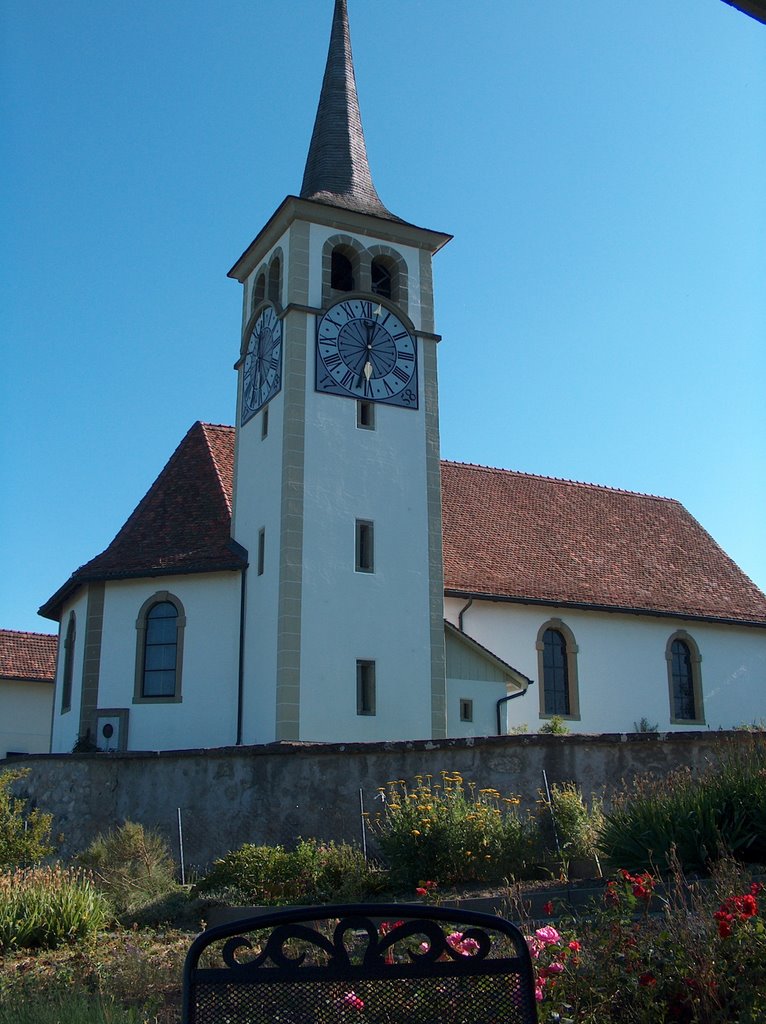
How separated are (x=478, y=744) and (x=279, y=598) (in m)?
9.71

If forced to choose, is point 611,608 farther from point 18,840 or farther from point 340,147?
point 18,840

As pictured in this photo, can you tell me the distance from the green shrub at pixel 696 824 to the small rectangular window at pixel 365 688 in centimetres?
1298

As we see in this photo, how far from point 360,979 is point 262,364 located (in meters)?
24.5

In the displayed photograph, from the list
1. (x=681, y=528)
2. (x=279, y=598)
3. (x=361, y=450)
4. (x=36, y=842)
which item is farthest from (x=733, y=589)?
(x=36, y=842)

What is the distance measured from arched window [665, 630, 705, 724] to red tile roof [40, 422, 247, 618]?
11.9 metres

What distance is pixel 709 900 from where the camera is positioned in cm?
720

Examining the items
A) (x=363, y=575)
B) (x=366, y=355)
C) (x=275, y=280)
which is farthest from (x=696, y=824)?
(x=275, y=280)

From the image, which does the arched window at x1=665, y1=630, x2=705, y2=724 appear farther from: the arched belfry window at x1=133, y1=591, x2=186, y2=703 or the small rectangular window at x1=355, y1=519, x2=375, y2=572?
the arched belfry window at x1=133, y1=591, x2=186, y2=703

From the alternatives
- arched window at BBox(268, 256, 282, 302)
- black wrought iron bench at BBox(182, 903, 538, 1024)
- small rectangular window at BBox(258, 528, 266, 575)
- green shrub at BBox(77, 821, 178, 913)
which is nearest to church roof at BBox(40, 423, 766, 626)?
small rectangular window at BBox(258, 528, 266, 575)

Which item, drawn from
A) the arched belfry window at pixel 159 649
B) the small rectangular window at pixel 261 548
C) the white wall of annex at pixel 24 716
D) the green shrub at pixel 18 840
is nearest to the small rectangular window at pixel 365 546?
the small rectangular window at pixel 261 548

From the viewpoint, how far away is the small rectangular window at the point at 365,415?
84.3 feet

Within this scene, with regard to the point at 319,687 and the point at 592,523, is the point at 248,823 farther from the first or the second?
the point at 592,523

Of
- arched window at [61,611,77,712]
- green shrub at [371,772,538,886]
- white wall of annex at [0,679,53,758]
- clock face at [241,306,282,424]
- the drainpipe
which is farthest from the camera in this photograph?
white wall of annex at [0,679,53,758]

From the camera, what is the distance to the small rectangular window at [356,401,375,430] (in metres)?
25.7
